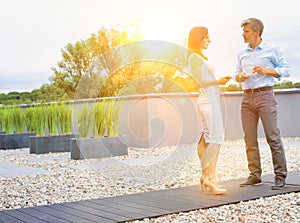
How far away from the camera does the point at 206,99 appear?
4.09m

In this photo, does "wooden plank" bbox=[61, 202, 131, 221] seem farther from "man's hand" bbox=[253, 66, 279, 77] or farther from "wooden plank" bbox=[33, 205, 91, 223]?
"man's hand" bbox=[253, 66, 279, 77]

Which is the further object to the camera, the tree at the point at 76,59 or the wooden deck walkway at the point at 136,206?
the tree at the point at 76,59

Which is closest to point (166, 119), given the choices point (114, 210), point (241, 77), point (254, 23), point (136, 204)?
point (241, 77)

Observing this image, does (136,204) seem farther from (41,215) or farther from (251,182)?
(251,182)

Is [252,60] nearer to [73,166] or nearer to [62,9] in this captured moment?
[73,166]

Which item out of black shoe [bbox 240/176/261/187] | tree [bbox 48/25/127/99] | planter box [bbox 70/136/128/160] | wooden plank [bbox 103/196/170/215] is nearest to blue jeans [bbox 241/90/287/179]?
black shoe [bbox 240/176/261/187]

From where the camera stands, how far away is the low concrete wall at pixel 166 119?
9.80 m

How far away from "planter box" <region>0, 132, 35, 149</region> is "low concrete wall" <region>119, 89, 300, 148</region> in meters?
2.26

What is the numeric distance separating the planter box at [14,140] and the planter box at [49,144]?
5.74ft

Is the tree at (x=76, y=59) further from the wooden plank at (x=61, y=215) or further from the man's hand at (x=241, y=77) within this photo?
the wooden plank at (x=61, y=215)

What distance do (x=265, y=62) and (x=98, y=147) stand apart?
13.4 ft

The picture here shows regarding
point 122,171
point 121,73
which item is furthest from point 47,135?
point 121,73

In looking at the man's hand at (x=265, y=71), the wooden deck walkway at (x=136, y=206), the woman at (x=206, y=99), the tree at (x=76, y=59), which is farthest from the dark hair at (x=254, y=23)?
the tree at (x=76, y=59)

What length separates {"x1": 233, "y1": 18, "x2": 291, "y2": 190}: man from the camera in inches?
174
